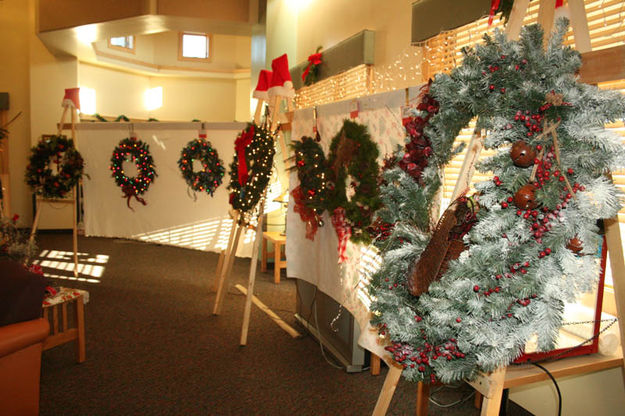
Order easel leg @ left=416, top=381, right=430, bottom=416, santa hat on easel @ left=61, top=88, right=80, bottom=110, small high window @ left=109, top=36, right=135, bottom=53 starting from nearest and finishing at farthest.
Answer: easel leg @ left=416, top=381, right=430, bottom=416 → santa hat on easel @ left=61, top=88, right=80, bottom=110 → small high window @ left=109, top=36, right=135, bottom=53

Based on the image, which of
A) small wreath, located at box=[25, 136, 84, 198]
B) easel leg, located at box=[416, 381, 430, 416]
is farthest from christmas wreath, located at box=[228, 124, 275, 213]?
small wreath, located at box=[25, 136, 84, 198]

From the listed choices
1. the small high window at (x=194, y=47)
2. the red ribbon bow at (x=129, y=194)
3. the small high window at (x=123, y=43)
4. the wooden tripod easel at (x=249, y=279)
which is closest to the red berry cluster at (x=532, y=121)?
the wooden tripod easel at (x=249, y=279)

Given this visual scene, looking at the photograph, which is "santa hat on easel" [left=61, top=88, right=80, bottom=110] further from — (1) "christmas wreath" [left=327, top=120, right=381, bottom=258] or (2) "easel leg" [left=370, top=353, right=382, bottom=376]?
(2) "easel leg" [left=370, top=353, right=382, bottom=376]

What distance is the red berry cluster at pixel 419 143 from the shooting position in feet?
5.15

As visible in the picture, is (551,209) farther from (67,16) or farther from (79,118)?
(79,118)

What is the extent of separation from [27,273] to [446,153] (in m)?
2.01

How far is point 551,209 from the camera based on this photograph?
46.9 inches

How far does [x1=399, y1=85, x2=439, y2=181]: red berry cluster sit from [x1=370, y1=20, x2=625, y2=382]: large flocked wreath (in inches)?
8.2

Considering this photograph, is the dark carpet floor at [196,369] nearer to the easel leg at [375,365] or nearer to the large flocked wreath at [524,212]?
the easel leg at [375,365]

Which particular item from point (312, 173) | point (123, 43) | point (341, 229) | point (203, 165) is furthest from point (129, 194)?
point (123, 43)

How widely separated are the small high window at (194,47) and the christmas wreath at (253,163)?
24.1 feet

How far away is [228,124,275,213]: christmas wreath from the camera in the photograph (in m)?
3.41

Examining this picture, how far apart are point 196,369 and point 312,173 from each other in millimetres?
1458

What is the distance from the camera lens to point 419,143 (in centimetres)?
159
